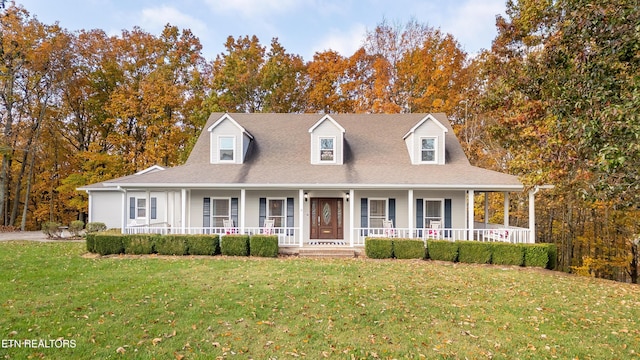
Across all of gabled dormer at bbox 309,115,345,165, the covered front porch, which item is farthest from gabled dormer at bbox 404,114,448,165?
gabled dormer at bbox 309,115,345,165

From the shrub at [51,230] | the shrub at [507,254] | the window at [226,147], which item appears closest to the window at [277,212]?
the window at [226,147]

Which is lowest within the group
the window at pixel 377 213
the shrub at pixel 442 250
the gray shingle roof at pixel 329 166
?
the shrub at pixel 442 250

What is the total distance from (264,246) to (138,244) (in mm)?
4970

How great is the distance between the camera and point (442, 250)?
42.2ft

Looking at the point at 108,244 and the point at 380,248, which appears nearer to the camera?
the point at 380,248

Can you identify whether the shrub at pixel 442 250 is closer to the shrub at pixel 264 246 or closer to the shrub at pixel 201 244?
the shrub at pixel 264 246

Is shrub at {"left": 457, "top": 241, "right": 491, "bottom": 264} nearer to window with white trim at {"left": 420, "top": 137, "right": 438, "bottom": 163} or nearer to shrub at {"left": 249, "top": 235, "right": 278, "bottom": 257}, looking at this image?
window with white trim at {"left": 420, "top": 137, "right": 438, "bottom": 163}

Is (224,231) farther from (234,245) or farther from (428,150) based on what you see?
(428,150)

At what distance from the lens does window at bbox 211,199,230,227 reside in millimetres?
16141

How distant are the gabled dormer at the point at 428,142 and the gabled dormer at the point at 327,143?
11.7 feet

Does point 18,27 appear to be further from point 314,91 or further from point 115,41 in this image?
point 314,91

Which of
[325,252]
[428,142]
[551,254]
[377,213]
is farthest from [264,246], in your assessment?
[551,254]

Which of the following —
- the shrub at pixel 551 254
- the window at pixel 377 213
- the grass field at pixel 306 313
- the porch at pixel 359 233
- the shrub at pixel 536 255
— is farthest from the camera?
the window at pixel 377 213

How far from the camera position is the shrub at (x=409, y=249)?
13.0 metres
